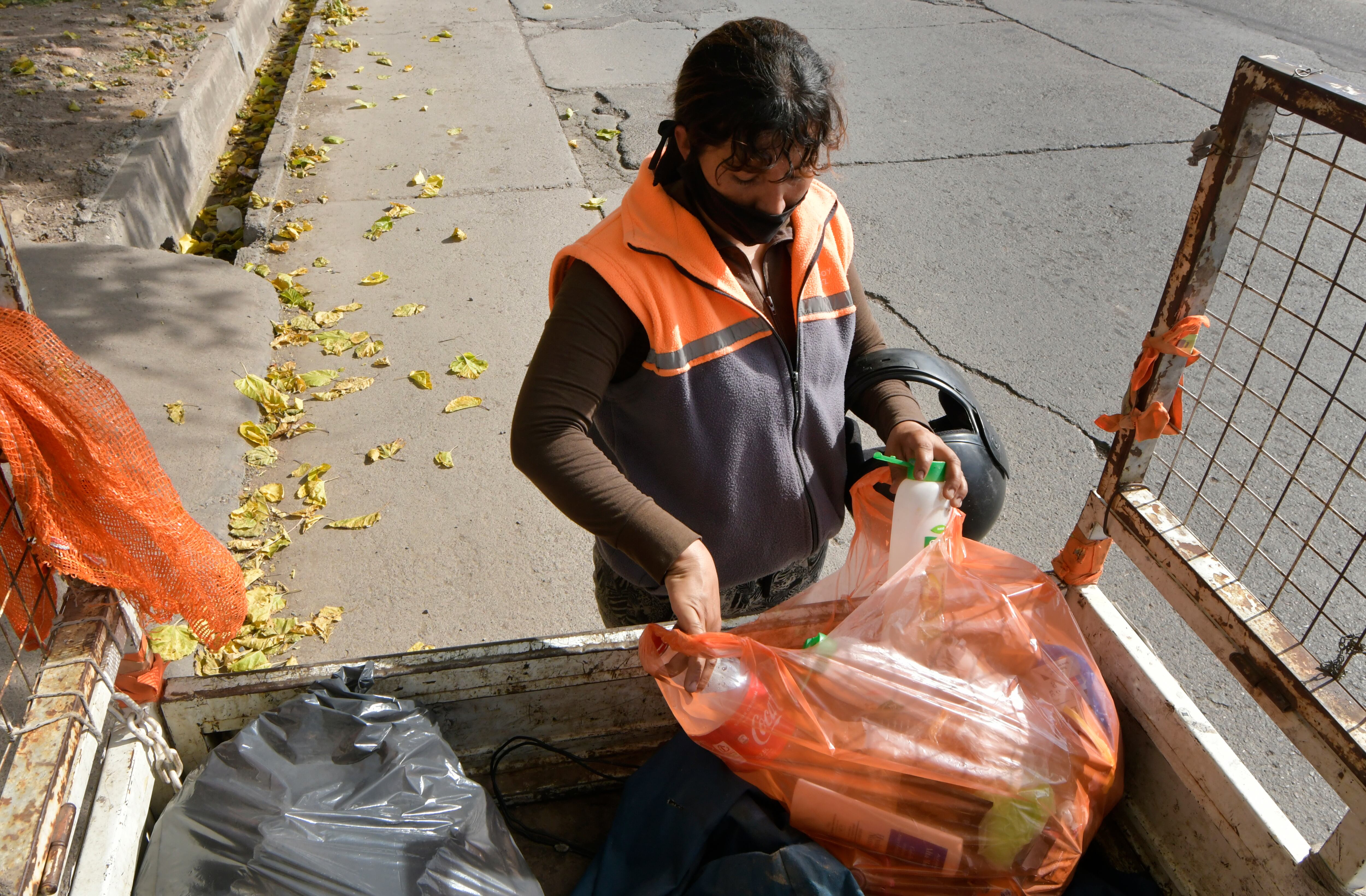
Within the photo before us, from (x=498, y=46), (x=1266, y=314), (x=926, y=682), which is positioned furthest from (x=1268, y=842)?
(x=498, y=46)

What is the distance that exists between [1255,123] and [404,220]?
183 inches

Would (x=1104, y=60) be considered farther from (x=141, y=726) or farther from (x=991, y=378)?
(x=141, y=726)

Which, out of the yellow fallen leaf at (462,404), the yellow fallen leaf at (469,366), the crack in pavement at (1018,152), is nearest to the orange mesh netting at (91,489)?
the yellow fallen leaf at (462,404)

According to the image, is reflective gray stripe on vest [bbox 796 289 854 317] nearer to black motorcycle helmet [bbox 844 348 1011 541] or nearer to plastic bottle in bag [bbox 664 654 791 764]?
black motorcycle helmet [bbox 844 348 1011 541]

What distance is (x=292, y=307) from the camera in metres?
4.49

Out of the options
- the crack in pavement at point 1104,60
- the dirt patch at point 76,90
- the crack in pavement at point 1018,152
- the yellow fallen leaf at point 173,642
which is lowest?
the crack in pavement at point 1104,60

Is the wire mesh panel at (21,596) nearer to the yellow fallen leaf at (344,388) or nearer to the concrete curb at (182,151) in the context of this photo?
the yellow fallen leaf at (344,388)

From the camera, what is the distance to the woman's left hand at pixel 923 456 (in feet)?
5.51

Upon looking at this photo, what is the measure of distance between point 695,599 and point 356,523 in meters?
2.22

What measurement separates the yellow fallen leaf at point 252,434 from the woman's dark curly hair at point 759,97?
8.92ft

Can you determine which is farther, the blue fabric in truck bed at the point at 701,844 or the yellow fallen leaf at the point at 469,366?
the yellow fallen leaf at the point at 469,366

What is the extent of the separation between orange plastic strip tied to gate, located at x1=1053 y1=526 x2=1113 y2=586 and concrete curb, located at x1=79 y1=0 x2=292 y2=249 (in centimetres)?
447

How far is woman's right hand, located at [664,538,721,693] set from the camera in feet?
4.68

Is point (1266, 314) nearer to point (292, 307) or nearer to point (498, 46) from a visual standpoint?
point (292, 307)
